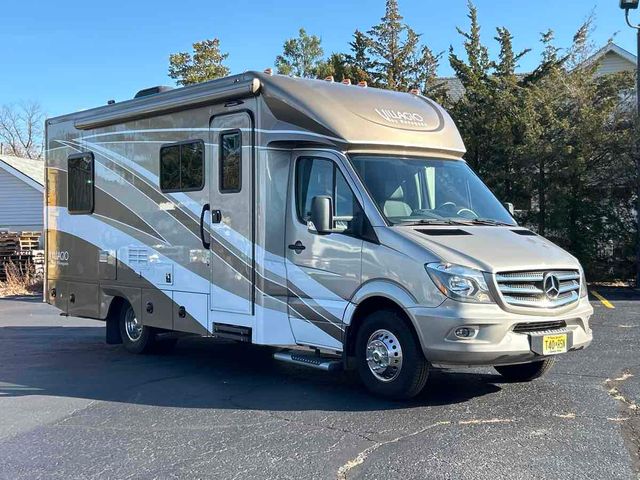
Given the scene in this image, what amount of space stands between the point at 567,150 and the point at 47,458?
46.0ft

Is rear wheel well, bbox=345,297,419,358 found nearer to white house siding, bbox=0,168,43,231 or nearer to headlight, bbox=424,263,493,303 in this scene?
headlight, bbox=424,263,493,303

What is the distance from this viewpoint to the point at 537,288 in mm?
6148

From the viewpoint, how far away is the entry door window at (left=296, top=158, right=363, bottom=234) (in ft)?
22.0

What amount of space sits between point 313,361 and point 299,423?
105 centimetres

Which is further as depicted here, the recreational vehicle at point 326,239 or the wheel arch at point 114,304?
the wheel arch at point 114,304

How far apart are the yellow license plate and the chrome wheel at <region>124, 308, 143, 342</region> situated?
550cm

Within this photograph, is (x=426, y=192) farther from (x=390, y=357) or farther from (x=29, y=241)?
(x=29, y=241)

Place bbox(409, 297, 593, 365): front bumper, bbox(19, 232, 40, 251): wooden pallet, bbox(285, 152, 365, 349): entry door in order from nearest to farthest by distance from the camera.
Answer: bbox(409, 297, 593, 365): front bumper
bbox(285, 152, 365, 349): entry door
bbox(19, 232, 40, 251): wooden pallet

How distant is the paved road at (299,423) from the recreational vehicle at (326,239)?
47 centimetres

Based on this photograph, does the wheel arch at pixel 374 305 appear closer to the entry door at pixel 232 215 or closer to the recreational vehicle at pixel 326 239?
the recreational vehicle at pixel 326 239

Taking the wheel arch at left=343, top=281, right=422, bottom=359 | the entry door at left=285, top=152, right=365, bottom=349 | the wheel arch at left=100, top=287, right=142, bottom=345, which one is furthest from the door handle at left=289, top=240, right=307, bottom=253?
the wheel arch at left=100, top=287, right=142, bottom=345

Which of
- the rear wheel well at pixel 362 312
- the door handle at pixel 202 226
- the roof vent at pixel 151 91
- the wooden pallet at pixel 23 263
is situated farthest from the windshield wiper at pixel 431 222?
the wooden pallet at pixel 23 263

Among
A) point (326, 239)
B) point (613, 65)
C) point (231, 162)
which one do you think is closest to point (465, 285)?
point (326, 239)

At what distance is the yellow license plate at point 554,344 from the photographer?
609 centimetres
